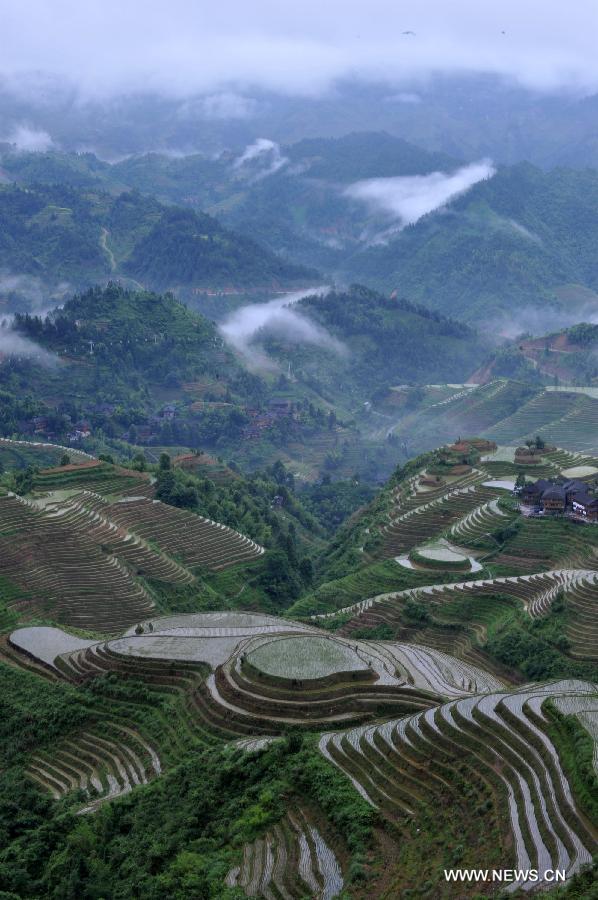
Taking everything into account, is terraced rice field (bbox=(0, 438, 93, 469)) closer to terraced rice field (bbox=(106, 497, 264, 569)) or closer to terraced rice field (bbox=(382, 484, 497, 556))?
terraced rice field (bbox=(106, 497, 264, 569))

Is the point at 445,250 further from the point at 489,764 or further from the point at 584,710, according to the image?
the point at 489,764

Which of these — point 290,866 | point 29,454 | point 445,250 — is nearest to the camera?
point 290,866

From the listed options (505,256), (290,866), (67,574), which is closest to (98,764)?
(290,866)

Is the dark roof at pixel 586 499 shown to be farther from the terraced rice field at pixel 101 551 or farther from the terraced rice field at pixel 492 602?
the terraced rice field at pixel 101 551

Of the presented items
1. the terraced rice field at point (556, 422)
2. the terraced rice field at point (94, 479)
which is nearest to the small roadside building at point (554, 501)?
the terraced rice field at point (94, 479)

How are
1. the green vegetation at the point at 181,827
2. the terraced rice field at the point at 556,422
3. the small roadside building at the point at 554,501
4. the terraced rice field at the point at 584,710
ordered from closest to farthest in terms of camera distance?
the green vegetation at the point at 181,827 → the terraced rice field at the point at 584,710 → the small roadside building at the point at 554,501 → the terraced rice field at the point at 556,422
